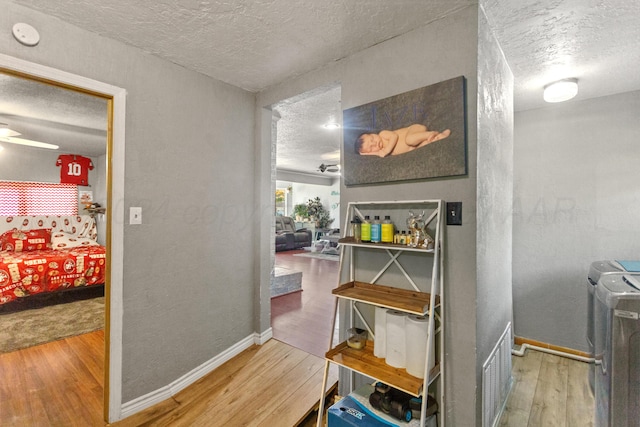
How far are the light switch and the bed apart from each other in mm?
2792

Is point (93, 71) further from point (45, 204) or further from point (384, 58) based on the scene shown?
point (45, 204)

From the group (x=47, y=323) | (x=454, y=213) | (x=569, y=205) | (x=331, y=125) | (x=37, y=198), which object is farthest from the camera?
(x=37, y=198)

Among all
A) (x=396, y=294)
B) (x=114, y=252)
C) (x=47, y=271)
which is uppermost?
(x=114, y=252)

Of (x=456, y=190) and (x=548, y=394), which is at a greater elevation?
(x=456, y=190)

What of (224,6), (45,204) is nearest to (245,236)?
(224,6)

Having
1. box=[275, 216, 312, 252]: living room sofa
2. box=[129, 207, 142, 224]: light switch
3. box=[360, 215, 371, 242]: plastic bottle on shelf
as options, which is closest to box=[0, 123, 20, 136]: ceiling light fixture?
box=[129, 207, 142, 224]: light switch

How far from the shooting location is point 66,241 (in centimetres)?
445

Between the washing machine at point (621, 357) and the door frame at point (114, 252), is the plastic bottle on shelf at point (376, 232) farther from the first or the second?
the door frame at point (114, 252)

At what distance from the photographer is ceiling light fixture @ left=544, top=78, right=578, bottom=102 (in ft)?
7.20

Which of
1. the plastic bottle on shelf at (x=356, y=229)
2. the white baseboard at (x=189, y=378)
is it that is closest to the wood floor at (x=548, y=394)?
the plastic bottle on shelf at (x=356, y=229)

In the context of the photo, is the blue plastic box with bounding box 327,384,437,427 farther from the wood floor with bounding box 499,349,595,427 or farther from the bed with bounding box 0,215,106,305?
the bed with bounding box 0,215,106,305

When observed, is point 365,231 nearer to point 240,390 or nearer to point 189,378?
point 240,390

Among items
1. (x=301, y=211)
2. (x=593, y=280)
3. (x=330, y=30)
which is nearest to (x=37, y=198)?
(x=330, y=30)

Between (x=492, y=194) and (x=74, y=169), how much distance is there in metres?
6.42
